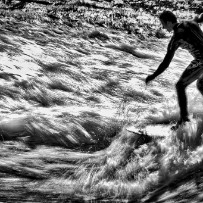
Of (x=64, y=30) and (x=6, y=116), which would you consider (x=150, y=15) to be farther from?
(x=6, y=116)

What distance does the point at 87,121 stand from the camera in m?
6.42

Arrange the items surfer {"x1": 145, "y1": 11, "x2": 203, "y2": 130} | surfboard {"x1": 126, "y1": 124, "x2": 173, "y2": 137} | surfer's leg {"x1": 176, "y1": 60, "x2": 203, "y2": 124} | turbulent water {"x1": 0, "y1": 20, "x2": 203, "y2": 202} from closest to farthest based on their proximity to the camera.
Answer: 1. turbulent water {"x1": 0, "y1": 20, "x2": 203, "y2": 202}
2. surfer {"x1": 145, "y1": 11, "x2": 203, "y2": 130}
3. surfer's leg {"x1": 176, "y1": 60, "x2": 203, "y2": 124}
4. surfboard {"x1": 126, "y1": 124, "x2": 173, "y2": 137}

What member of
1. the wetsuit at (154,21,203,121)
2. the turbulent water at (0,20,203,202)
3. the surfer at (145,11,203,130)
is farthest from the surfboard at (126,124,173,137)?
the surfer at (145,11,203,130)

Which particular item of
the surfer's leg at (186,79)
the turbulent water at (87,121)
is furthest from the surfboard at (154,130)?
the surfer's leg at (186,79)

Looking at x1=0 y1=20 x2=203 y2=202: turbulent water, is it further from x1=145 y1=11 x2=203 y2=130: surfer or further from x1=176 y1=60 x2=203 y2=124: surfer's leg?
x1=145 y1=11 x2=203 y2=130: surfer

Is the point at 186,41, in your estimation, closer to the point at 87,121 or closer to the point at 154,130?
the point at 154,130

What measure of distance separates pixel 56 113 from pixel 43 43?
3.96 meters

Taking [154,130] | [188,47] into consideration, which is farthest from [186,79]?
[154,130]

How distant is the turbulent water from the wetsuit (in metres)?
0.52

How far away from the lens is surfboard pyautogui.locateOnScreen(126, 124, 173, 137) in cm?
533

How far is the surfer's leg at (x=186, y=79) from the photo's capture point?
4617mm

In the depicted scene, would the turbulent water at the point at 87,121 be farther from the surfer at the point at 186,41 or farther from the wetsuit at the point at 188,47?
the surfer at the point at 186,41

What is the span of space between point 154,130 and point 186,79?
1.18 meters

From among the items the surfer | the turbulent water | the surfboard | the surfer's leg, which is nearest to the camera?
the turbulent water
